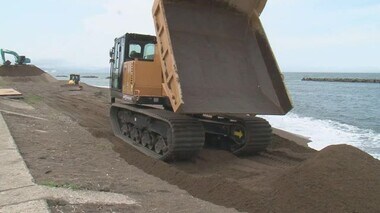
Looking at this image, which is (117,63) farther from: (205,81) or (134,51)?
(205,81)

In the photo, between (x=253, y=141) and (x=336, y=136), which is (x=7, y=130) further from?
(x=336, y=136)

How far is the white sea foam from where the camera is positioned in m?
15.8

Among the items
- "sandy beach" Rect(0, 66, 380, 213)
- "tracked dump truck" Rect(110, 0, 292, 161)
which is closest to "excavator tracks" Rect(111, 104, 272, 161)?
"tracked dump truck" Rect(110, 0, 292, 161)

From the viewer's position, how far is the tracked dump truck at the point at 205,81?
8523 mm

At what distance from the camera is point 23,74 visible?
40.7 meters

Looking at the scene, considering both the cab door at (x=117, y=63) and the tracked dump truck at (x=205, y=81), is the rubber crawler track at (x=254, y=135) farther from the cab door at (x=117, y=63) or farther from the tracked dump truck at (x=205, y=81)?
the cab door at (x=117, y=63)

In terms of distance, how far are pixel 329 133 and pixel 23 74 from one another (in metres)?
30.4

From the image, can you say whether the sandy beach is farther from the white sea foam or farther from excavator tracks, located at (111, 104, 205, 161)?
the white sea foam

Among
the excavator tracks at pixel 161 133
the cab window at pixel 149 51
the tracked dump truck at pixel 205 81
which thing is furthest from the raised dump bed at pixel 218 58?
the cab window at pixel 149 51

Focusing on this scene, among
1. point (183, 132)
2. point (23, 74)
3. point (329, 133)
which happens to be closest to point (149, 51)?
point (183, 132)

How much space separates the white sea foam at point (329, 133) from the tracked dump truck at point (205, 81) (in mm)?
5992

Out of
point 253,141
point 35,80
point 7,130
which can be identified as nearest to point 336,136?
point 253,141

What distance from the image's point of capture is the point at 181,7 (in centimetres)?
901

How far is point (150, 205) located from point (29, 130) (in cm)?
593
